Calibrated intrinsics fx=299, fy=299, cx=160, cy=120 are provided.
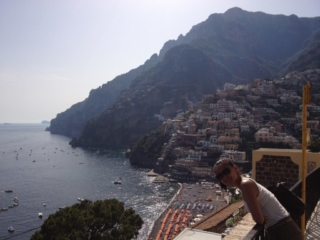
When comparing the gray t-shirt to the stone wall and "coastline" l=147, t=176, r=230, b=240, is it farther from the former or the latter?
"coastline" l=147, t=176, r=230, b=240

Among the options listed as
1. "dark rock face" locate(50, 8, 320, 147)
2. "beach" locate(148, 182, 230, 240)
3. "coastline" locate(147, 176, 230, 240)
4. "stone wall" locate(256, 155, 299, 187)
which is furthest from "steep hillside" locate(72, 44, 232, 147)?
"stone wall" locate(256, 155, 299, 187)

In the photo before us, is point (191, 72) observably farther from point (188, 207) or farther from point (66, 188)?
point (188, 207)

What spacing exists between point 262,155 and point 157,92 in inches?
4218

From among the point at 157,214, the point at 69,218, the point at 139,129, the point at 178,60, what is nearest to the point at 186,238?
the point at 69,218

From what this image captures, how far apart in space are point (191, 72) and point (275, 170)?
373ft

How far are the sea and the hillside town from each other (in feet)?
27.2

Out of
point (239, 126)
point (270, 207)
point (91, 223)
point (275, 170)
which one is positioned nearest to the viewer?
point (270, 207)

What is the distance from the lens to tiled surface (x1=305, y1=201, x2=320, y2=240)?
4143 mm

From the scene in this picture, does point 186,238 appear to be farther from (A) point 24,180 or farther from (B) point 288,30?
(B) point 288,30

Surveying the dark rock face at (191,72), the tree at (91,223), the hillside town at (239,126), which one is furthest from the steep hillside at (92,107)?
the tree at (91,223)

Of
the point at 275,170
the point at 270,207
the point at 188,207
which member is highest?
the point at 270,207

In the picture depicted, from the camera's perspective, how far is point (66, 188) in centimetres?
4534

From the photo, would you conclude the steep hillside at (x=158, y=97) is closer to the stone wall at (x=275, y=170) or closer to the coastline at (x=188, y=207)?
the coastline at (x=188, y=207)

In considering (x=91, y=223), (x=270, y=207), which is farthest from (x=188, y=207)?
(x=270, y=207)
